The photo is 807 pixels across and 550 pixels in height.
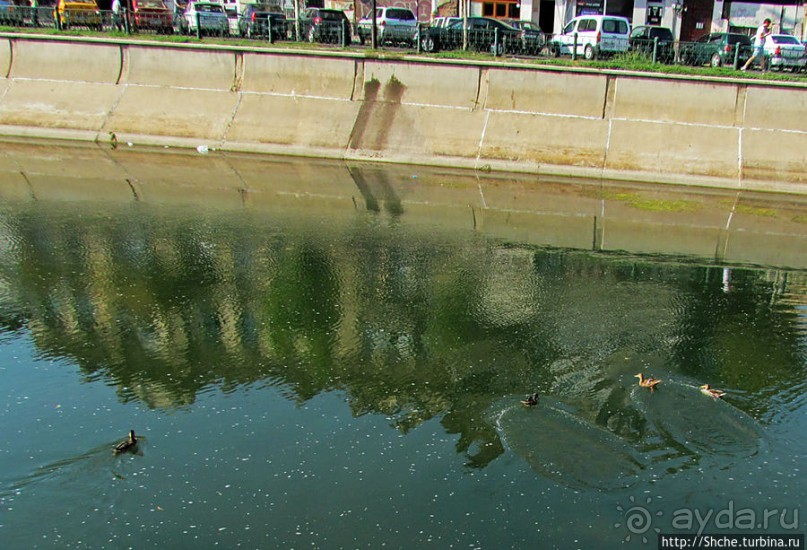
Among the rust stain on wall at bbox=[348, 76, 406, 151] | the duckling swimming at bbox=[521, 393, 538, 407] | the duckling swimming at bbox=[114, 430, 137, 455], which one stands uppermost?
the rust stain on wall at bbox=[348, 76, 406, 151]

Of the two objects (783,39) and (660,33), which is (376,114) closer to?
(660,33)

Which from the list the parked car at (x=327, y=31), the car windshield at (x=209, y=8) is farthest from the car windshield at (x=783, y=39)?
the car windshield at (x=209, y=8)

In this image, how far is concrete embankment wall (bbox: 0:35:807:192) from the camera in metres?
20.7

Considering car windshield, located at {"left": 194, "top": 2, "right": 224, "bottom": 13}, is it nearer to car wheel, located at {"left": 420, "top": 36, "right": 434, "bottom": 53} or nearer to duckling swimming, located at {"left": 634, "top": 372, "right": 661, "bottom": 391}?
car wheel, located at {"left": 420, "top": 36, "right": 434, "bottom": 53}

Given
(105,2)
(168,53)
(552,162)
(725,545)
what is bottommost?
(725,545)

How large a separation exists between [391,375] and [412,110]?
585 inches

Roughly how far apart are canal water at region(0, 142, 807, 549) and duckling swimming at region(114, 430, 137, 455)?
0.09 metres

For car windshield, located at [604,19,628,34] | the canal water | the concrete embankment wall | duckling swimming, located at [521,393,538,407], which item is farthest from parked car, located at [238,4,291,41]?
duckling swimming, located at [521,393,538,407]

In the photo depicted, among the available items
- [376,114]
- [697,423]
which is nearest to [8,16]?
[376,114]

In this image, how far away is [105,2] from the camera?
142 ft

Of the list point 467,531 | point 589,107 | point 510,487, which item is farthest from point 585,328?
point 589,107

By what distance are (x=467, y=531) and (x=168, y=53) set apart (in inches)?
863

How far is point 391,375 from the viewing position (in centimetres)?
938

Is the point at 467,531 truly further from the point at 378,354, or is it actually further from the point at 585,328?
the point at 585,328
